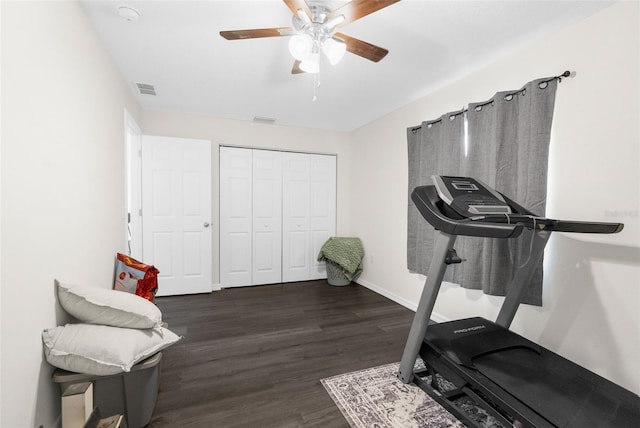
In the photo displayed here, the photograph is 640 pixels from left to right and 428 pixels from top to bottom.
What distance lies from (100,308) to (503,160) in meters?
2.89

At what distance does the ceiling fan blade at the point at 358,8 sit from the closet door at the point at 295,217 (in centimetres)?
300

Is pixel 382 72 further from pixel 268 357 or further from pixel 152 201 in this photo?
pixel 152 201

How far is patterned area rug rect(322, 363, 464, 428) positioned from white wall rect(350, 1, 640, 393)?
1.05 metres

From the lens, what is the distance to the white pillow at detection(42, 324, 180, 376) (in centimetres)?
138

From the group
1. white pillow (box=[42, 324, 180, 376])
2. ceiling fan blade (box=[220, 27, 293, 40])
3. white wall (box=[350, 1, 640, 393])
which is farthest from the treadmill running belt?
ceiling fan blade (box=[220, 27, 293, 40])

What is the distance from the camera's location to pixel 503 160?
A: 91.0 inches

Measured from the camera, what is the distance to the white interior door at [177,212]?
371 cm

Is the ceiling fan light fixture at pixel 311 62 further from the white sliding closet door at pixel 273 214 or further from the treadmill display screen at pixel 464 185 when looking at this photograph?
the white sliding closet door at pixel 273 214

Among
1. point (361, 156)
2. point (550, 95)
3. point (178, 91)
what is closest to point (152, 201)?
point (178, 91)

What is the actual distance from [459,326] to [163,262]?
350 cm

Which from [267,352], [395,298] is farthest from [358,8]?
[395,298]

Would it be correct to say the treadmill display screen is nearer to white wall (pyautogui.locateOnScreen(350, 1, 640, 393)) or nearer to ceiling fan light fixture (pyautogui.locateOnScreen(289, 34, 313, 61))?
white wall (pyautogui.locateOnScreen(350, 1, 640, 393))

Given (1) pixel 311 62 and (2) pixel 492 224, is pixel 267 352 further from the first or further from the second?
(1) pixel 311 62

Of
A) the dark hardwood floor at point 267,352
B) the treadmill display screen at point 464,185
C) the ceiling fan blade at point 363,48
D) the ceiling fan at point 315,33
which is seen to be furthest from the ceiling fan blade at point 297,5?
the dark hardwood floor at point 267,352
